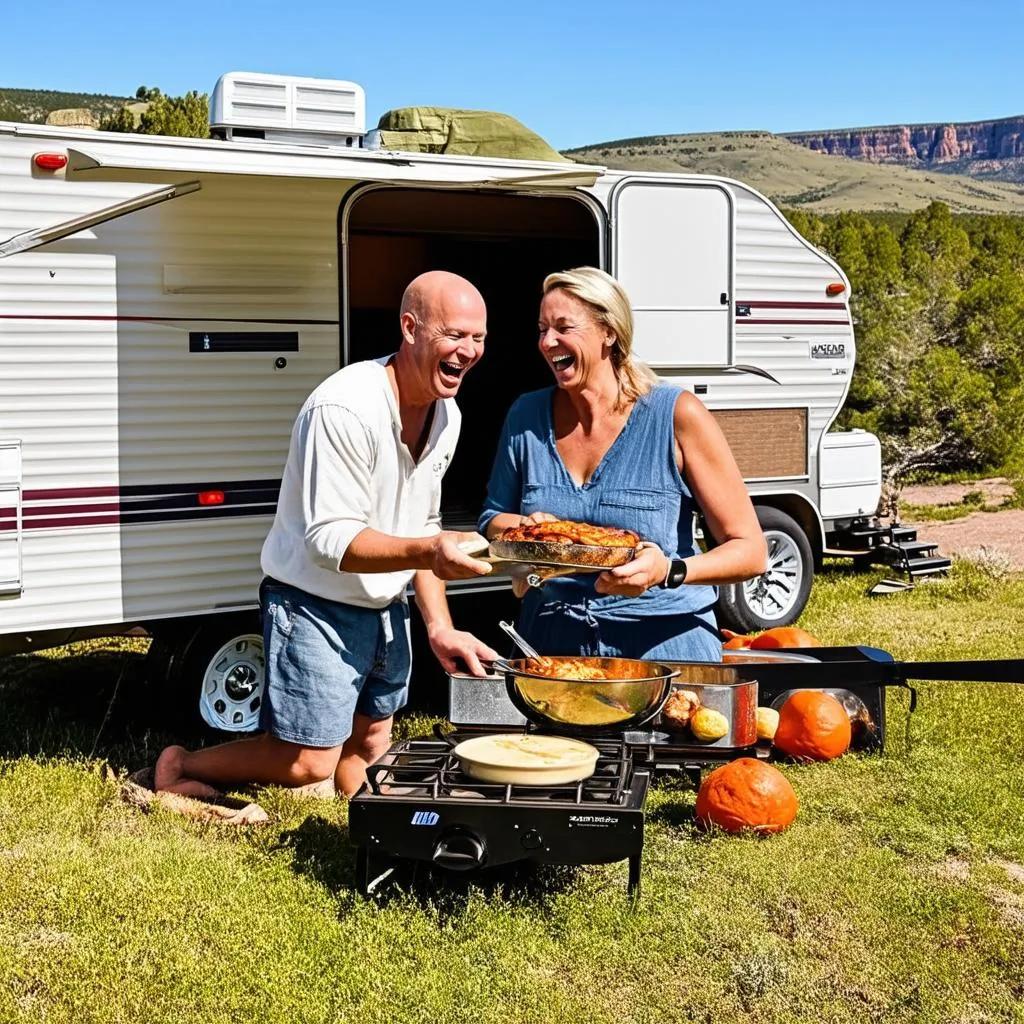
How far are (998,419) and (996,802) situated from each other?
37.3 feet

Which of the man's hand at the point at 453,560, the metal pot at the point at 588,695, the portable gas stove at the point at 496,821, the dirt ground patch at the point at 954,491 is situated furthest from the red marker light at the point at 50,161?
the dirt ground patch at the point at 954,491

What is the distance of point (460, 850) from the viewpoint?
3588 mm

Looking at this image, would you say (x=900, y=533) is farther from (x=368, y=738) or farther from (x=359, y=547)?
(x=359, y=547)

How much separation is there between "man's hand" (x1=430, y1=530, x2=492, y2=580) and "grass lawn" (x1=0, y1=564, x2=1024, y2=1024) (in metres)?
0.93

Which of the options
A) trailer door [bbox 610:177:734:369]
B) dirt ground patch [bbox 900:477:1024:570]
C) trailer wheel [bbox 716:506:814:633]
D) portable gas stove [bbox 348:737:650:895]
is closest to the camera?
portable gas stove [bbox 348:737:650:895]

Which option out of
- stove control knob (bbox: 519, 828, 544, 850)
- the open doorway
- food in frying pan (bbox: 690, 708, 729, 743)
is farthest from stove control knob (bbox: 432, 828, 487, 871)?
the open doorway

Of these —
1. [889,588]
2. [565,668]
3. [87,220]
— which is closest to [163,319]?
[87,220]

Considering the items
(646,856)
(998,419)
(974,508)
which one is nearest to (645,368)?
(646,856)

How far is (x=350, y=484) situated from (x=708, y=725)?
1.37 metres

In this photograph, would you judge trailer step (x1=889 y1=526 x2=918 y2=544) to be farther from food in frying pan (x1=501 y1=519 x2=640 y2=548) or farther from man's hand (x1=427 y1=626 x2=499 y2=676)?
man's hand (x1=427 y1=626 x2=499 y2=676)

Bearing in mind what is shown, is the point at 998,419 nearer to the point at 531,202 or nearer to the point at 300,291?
the point at 531,202

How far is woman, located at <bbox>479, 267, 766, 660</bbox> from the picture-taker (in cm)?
443

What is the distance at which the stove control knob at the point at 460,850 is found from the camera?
3574mm

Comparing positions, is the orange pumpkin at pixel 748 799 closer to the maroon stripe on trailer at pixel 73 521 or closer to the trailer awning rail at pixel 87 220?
the maroon stripe on trailer at pixel 73 521
